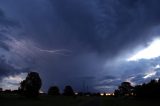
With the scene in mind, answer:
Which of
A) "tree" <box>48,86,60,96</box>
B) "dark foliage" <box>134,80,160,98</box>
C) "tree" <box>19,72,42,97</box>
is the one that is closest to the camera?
"dark foliage" <box>134,80,160,98</box>

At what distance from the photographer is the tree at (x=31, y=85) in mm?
102312

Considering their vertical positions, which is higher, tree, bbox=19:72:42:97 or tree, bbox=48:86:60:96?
tree, bbox=48:86:60:96

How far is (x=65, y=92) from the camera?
178250mm

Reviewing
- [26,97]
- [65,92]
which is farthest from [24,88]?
[65,92]

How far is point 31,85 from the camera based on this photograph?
338 ft

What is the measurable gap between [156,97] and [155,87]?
3930 mm

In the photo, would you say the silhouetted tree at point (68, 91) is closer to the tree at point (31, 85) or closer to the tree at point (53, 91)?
the tree at point (53, 91)

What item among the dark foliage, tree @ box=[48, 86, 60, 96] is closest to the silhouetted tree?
tree @ box=[48, 86, 60, 96]

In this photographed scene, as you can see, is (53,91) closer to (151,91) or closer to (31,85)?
(31,85)

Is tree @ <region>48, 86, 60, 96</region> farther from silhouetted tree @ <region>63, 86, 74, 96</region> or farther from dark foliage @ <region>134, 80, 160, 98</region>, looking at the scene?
dark foliage @ <region>134, 80, 160, 98</region>

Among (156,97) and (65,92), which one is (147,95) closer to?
(156,97)

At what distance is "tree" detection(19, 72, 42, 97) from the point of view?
4028 inches

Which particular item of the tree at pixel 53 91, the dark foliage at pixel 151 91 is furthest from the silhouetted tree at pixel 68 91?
the dark foliage at pixel 151 91

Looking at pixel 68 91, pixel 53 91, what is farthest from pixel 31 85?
pixel 53 91
